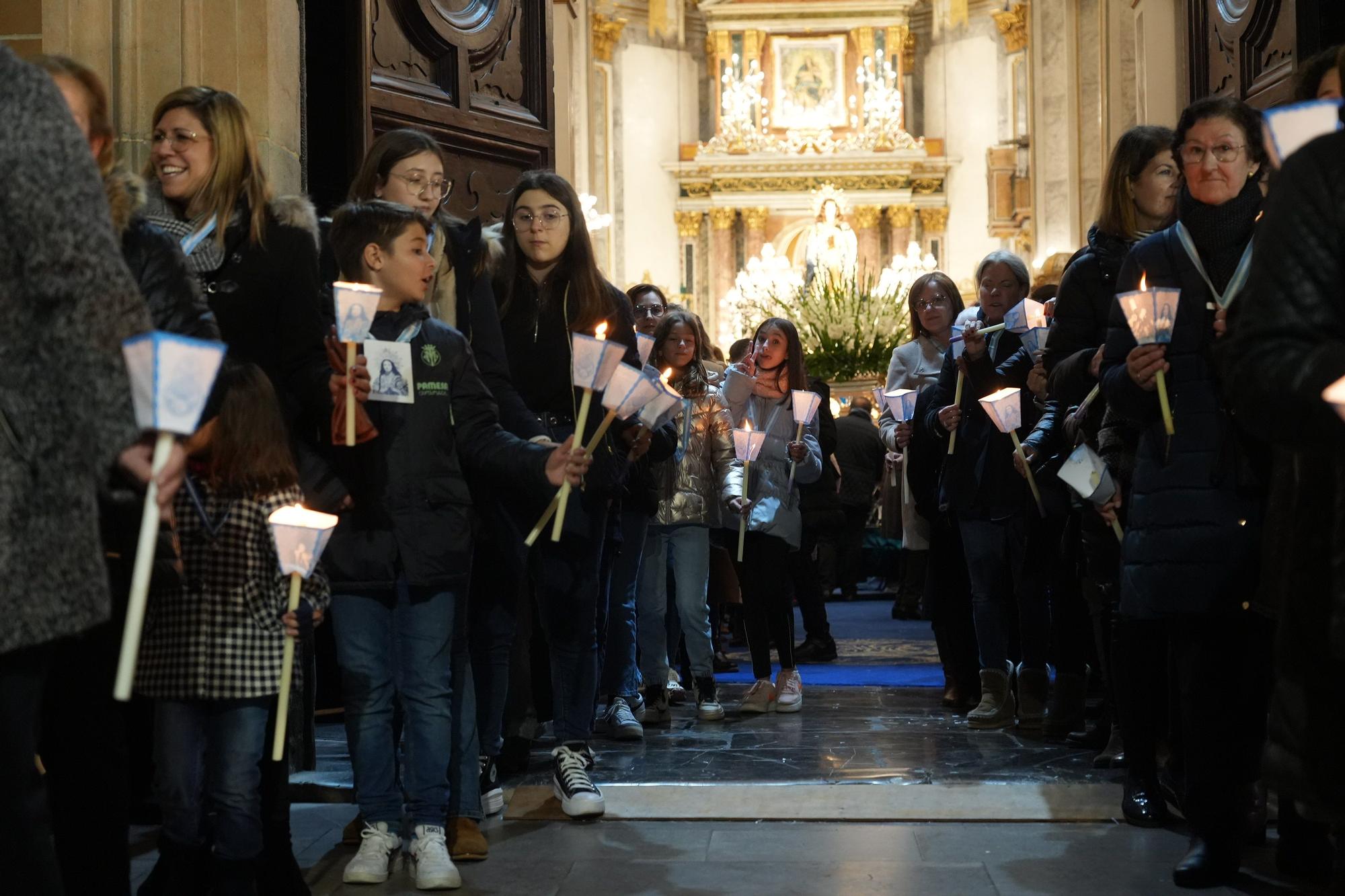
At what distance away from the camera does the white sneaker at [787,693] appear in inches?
264

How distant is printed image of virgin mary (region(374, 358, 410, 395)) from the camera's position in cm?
385

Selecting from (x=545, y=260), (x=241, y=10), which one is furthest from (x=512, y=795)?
(x=241, y=10)

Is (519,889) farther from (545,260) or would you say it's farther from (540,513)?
(545,260)

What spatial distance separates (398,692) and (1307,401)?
2.48 meters

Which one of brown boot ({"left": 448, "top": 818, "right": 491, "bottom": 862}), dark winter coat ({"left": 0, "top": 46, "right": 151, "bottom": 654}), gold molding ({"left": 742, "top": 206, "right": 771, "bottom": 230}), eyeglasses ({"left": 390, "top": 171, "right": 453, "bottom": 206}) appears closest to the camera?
dark winter coat ({"left": 0, "top": 46, "right": 151, "bottom": 654})

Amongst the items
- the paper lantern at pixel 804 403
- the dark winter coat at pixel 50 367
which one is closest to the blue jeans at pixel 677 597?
the paper lantern at pixel 804 403

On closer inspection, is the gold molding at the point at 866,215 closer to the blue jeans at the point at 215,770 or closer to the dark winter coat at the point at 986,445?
the dark winter coat at the point at 986,445

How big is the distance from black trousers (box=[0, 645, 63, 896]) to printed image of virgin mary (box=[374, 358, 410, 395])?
1.64m

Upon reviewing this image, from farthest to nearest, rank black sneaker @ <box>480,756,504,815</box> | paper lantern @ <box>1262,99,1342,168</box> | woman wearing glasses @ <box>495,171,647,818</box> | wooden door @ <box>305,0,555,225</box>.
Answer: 1. wooden door @ <box>305,0,555,225</box>
2. woman wearing glasses @ <box>495,171,647,818</box>
3. black sneaker @ <box>480,756,504,815</box>
4. paper lantern @ <box>1262,99,1342,168</box>

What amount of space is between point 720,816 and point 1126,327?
1810mm

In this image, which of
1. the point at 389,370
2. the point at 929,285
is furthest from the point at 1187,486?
the point at 929,285

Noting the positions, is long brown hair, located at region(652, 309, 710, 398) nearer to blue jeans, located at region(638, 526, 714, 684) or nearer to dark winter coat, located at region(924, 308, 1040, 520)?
blue jeans, located at region(638, 526, 714, 684)

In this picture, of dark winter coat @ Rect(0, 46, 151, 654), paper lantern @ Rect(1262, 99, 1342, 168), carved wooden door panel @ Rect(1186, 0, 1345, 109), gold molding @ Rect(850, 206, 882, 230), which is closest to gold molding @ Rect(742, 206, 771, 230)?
gold molding @ Rect(850, 206, 882, 230)

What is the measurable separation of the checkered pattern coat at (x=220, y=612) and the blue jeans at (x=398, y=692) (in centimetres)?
53
